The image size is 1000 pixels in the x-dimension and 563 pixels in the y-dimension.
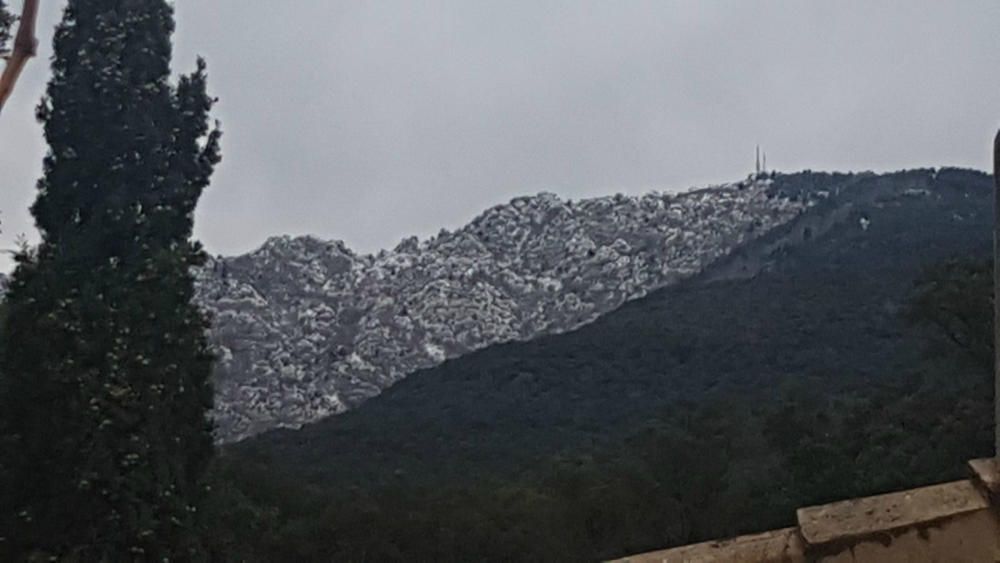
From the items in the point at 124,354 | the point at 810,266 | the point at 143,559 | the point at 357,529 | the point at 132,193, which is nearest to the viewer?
the point at 143,559

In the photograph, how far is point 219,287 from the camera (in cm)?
Result: 6750

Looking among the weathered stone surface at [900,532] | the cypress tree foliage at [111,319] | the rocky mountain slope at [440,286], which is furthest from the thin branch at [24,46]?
the rocky mountain slope at [440,286]

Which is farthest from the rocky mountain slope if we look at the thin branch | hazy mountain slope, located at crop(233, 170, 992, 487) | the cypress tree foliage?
the thin branch

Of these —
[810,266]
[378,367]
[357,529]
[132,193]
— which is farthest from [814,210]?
[132,193]

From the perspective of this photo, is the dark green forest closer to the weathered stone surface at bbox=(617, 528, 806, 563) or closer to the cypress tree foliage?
the cypress tree foliage

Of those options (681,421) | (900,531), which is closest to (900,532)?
(900,531)

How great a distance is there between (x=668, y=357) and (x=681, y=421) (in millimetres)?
14146

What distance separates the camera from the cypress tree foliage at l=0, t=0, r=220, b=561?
16266 mm

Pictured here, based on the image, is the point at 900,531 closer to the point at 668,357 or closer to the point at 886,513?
the point at 886,513

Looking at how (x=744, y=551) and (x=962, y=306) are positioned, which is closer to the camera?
(x=744, y=551)

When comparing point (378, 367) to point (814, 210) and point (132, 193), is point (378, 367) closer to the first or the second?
point (814, 210)

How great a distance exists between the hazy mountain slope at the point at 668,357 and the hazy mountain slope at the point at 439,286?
A: 13.3 ft

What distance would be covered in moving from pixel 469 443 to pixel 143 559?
95.3 feet

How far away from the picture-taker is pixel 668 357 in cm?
5212
